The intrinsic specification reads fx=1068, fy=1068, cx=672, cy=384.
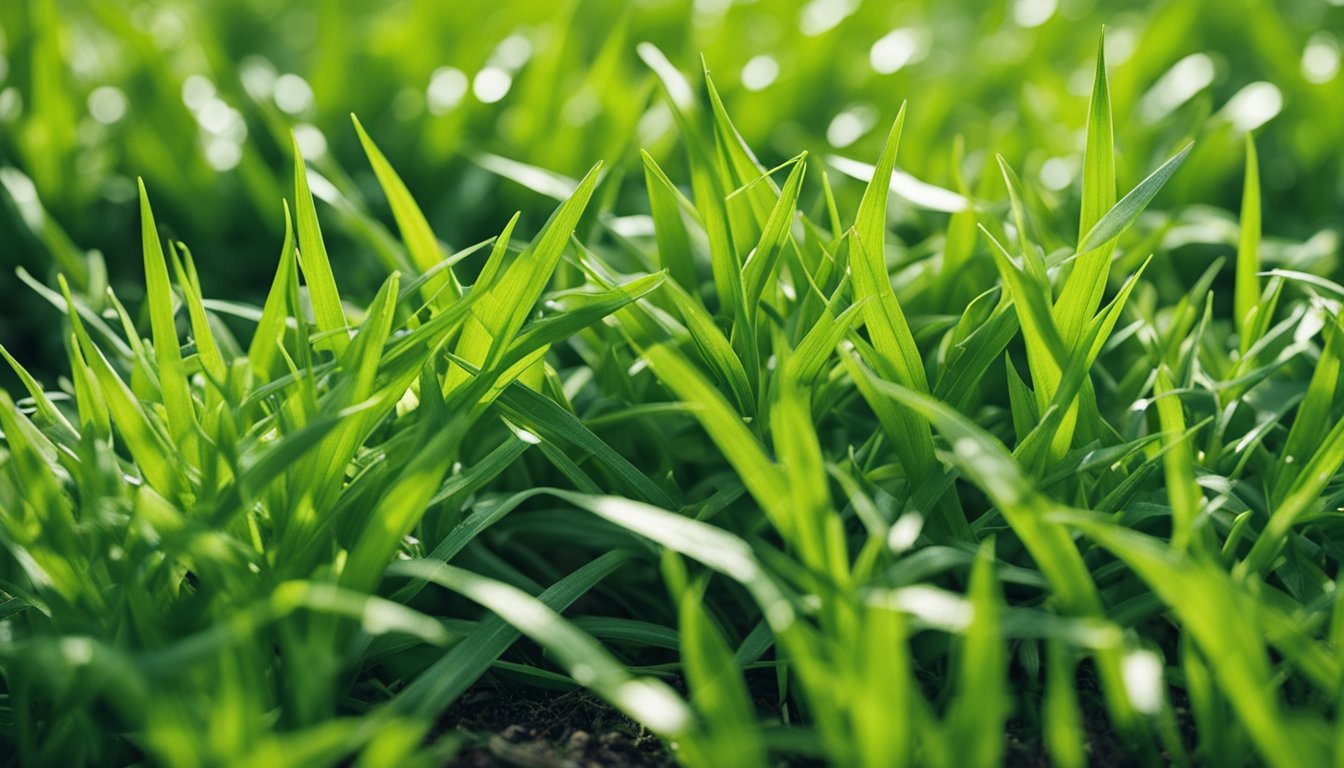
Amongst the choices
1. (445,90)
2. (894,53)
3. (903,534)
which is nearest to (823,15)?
(894,53)

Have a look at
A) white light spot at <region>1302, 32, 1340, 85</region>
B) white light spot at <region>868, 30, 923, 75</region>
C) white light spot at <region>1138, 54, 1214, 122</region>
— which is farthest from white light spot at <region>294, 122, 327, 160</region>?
white light spot at <region>1302, 32, 1340, 85</region>

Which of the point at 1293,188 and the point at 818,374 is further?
the point at 1293,188

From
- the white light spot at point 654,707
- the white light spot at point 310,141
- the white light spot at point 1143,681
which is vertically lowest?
the white light spot at point 654,707

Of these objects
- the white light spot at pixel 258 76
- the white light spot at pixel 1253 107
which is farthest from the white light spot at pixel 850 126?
the white light spot at pixel 258 76

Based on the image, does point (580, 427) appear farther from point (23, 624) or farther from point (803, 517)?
point (23, 624)

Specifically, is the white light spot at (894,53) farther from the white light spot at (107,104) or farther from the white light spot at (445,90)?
the white light spot at (107,104)

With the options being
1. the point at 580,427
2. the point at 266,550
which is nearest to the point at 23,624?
the point at 266,550

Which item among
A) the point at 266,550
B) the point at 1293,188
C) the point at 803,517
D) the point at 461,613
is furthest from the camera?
the point at 1293,188

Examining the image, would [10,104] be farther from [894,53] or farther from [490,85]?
[894,53]
